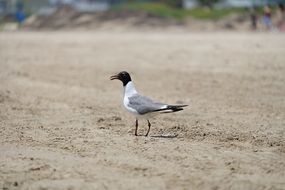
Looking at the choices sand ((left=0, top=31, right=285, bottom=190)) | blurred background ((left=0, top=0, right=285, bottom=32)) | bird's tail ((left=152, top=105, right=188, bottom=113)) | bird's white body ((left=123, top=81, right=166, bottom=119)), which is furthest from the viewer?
blurred background ((left=0, top=0, right=285, bottom=32))

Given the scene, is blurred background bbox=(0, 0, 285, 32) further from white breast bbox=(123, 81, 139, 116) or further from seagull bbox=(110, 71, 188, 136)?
seagull bbox=(110, 71, 188, 136)

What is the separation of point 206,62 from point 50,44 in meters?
11.3

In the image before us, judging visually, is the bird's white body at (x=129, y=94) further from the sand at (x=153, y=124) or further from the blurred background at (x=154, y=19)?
the blurred background at (x=154, y=19)

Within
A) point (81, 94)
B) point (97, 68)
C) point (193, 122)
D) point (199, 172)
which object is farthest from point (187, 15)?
point (199, 172)

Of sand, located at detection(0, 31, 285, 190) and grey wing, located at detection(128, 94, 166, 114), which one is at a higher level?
grey wing, located at detection(128, 94, 166, 114)

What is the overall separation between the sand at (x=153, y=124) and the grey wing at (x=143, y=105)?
0.41m

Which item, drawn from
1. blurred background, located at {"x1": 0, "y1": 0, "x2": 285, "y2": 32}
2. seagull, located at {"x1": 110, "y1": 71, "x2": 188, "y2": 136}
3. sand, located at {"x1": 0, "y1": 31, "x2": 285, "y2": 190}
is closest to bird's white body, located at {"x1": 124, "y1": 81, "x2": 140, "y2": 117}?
seagull, located at {"x1": 110, "y1": 71, "x2": 188, "y2": 136}

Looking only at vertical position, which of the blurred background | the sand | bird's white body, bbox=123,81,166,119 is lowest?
the blurred background

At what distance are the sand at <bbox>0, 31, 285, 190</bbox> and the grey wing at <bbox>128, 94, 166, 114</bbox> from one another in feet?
1.34

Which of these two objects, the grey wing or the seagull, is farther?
the grey wing

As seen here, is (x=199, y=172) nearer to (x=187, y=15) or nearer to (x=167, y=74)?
(x=167, y=74)

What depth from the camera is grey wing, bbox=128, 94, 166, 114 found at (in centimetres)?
907

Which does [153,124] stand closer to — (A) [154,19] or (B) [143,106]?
(B) [143,106]

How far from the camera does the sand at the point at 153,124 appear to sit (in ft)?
23.9
